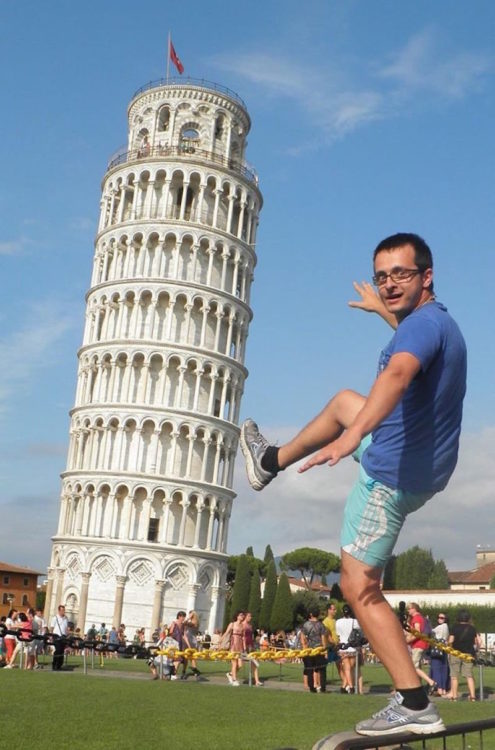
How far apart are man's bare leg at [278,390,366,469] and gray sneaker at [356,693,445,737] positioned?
4.26 ft

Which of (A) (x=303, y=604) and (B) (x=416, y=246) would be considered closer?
(B) (x=416, y=246)

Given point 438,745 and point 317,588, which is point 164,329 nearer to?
point 438,745

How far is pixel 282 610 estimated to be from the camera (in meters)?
76.7

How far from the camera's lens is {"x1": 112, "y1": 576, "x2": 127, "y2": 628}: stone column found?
60.5 meters

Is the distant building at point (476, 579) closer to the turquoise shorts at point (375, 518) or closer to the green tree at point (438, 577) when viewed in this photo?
the green tree at point (438, 577)

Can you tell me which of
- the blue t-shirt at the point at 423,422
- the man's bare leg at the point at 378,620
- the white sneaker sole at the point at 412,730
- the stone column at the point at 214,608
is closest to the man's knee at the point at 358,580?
the man's bare leg at the point at 378,620

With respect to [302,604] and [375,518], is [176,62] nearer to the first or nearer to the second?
[302,604]

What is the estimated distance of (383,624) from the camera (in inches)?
169

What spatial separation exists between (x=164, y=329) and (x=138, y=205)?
1063 centimetres

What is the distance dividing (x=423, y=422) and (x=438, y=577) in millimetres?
95883

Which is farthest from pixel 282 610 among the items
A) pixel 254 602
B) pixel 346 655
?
pixel 346 655

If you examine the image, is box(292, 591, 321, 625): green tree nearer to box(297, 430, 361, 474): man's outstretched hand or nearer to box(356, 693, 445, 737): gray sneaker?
box(356, 693, 445, 737): gray sneaker

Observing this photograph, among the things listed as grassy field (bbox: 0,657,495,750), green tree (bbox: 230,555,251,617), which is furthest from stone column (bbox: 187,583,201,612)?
grassy field (bbox: 0,657,495,750)

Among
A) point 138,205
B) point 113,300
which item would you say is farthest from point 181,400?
point 138,205
